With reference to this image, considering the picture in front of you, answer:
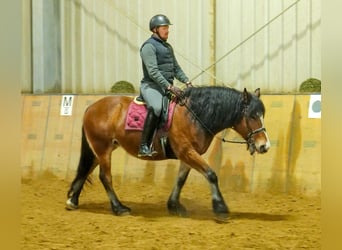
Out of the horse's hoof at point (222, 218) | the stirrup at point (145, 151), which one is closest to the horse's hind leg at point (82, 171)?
the stirrup at point (145, 151)

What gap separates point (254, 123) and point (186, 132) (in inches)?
15.2

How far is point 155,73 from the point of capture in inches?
126

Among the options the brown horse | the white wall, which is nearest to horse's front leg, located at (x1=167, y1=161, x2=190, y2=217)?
the brown horse

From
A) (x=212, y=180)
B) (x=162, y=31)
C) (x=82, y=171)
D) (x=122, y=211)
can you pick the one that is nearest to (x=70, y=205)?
(x=82, y=171)

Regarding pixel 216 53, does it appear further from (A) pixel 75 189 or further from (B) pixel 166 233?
(B) pixel 166 233

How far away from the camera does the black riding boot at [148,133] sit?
3.26 meters

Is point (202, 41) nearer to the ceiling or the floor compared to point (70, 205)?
nearer to the ceiling

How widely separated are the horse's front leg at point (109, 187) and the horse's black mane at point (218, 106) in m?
0.65

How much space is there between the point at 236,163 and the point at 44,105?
1537mm

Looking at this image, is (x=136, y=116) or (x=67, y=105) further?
(x=67, y=105)

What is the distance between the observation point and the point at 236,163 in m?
3.93

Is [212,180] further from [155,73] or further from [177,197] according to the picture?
[155,73]

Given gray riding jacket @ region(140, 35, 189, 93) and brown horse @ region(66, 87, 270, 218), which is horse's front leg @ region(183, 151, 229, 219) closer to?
brown horse @ region(66, 87, 270, 218)

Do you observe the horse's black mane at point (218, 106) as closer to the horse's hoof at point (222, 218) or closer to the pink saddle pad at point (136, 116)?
the pink saddle pad at point (136, 116)
